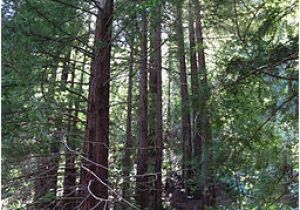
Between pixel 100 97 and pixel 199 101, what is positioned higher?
pixel 100 97

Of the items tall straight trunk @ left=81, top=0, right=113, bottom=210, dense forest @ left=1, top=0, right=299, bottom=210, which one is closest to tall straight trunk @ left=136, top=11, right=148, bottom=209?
dense forest @ left=1, top=0, right=299, bottom=210

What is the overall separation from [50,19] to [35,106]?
1.03m

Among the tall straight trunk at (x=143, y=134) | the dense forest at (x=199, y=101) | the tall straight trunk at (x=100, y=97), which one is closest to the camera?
the dense forest at (x=199, y=101)

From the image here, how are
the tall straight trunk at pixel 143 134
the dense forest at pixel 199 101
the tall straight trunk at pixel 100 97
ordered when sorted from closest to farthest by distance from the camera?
the dense forest at pixel 199 101
the tall straight trunk at pixel 100 97
the tall straight trunk at pixel 143 134

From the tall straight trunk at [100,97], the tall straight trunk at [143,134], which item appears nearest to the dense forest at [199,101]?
the tall straight trunk at [100,97]

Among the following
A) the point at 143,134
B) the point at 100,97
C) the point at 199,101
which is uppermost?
the point at 100,97

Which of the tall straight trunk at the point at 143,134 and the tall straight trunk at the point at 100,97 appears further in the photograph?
the tall straight trunk at the point at 143,134

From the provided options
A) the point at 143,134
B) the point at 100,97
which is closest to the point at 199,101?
the point at 100,97

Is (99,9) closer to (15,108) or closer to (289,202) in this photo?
(15,108)

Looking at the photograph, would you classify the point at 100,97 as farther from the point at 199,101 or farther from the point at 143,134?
the point at 143,134

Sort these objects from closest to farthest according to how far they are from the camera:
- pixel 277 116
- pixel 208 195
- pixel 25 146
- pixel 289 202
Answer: pixel 289 202, pixel 277 116, pixel 25 146, pixel 208 195

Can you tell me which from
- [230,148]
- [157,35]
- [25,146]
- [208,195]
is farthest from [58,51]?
[208,195]

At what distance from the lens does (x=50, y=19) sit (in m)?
3.68

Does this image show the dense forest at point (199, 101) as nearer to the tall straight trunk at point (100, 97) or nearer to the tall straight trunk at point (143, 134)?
the tall straight trunk at point (100, 97)
